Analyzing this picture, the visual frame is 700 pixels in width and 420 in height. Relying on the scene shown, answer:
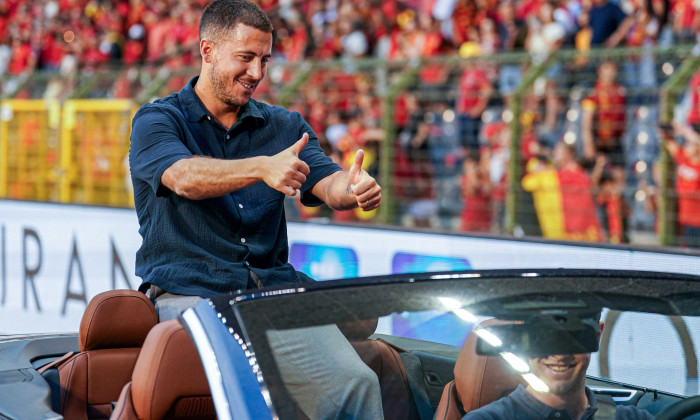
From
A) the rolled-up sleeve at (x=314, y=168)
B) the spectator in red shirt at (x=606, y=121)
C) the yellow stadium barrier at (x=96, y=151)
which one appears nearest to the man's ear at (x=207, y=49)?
the rolled-up sleeve at (x=314, y=168)

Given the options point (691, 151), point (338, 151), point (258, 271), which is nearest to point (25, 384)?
point (258, 271)

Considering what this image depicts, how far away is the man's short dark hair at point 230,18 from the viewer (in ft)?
11.5

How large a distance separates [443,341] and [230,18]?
1.68m

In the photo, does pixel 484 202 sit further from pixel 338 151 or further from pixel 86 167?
pixel 86 167

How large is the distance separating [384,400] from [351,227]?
4701 mm

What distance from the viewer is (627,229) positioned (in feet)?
26.0

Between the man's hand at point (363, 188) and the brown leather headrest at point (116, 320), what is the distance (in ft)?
2.39

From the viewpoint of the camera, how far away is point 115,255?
754 cm

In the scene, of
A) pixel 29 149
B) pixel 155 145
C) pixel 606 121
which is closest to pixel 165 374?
pixel 155 145

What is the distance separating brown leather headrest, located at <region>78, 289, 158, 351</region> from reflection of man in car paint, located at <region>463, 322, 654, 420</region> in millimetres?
1284

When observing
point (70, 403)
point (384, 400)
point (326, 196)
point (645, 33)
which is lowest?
point (70, 403)

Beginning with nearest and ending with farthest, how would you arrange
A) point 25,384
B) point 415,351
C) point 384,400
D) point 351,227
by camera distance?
point 384,400, point 415,351, point 25,384, point 351,227

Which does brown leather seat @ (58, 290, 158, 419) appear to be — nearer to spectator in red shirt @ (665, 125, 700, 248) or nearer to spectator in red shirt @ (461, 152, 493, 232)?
spectator in red shirt @ (665, 125, 700, 248)

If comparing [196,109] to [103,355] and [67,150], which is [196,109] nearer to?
[103,355]
